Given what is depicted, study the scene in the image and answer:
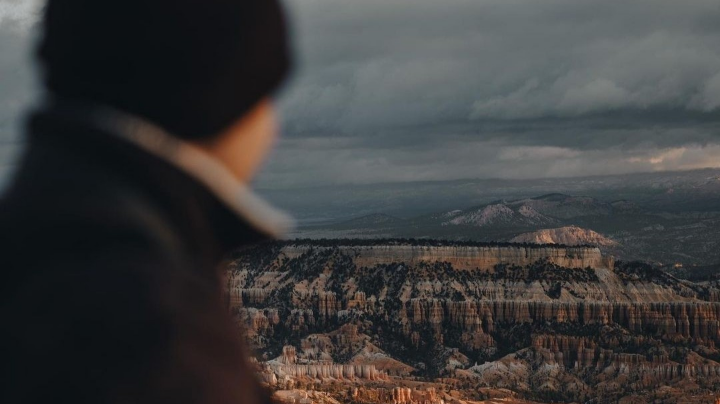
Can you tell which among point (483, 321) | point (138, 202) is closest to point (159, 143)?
point (138, 202)

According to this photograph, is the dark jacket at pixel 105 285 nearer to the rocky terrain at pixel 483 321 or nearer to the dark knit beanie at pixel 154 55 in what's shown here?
the dark knit beanie at pixel 154 55

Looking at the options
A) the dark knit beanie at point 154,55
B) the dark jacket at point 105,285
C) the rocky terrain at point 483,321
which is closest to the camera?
the dark jacket at point 105,285

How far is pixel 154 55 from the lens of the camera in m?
2.32

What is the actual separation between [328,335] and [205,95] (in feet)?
303

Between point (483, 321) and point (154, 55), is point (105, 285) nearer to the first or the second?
point (154, 55)

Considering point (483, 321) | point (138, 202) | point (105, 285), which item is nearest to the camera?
point (105, 285)

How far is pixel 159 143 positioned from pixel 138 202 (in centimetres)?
16

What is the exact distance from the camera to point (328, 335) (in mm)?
94000

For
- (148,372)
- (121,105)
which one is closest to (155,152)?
(121,105)

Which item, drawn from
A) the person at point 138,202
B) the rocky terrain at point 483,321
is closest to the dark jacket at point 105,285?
the person at point 138,202

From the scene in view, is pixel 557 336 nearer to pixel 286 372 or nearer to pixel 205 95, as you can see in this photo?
pixel 286 372

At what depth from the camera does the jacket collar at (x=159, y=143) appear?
2316 millimetres

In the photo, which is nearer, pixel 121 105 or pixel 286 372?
pixel 121 105

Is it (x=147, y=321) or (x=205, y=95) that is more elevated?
(x=205, y=95)
